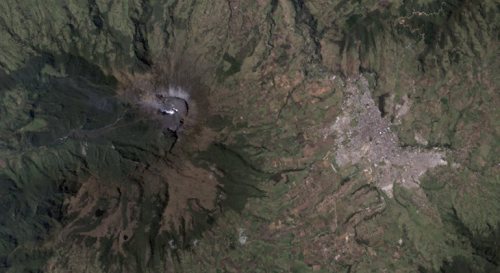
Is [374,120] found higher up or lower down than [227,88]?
lower down

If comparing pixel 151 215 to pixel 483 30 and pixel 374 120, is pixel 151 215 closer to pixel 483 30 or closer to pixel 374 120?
pixel 374 120

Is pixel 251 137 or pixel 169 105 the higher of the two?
pixel 169 105

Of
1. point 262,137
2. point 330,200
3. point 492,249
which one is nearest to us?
point 492,249

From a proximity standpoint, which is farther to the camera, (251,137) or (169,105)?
(169,105)

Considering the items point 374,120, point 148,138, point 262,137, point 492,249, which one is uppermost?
point 148,138

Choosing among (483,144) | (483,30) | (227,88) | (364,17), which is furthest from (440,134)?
(227,88)

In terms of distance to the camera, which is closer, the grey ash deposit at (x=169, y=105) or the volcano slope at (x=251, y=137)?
the volcano slope at (x=251, y=137)

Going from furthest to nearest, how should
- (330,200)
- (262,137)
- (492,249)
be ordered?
(262,137), (330,200), (492,249)

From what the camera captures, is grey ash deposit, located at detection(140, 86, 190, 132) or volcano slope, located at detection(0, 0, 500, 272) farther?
grey ash deposit, located at detection(140, 86, 190, 132)
